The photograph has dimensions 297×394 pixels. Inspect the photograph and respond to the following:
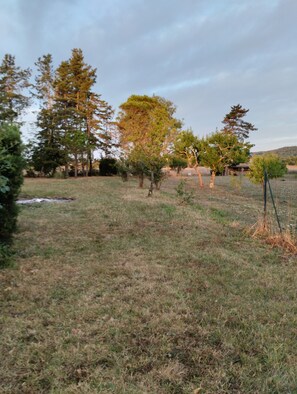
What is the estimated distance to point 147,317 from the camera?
217cm

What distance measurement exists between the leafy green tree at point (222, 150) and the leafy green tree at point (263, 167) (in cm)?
105

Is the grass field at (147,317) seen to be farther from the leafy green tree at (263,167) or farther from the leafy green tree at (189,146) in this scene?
the leafy green tree at (189,146)

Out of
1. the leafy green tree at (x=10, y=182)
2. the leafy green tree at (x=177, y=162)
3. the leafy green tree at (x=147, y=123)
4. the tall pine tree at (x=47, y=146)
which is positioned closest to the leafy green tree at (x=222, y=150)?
the leafy green tree at (x=177, y=162)

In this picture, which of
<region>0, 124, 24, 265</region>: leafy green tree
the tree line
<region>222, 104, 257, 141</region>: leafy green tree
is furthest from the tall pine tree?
<region>222, 104, 257, 141</region>: leafy green tree

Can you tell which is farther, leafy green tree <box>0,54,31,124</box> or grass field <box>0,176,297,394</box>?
leafy green tree <box>0,54,31,124</box>

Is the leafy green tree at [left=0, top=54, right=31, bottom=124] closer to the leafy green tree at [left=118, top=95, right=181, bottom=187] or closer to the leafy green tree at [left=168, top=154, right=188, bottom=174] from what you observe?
the leafy green tree at [left=118, top=95, right=181, bottom=187]

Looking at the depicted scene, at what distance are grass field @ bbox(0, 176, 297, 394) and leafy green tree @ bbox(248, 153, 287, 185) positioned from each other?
11.6m

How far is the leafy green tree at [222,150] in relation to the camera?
54.9 ft

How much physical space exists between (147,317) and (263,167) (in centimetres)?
1447

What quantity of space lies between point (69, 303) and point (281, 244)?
3.49 metres

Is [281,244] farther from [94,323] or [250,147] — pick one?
[250,147]

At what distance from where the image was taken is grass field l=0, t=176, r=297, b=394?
155 cm

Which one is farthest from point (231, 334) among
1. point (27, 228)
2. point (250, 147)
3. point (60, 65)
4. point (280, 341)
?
point (60, 65)

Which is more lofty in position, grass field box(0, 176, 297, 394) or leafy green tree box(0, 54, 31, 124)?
leafy green tree box(0, 54, 31, 124)
